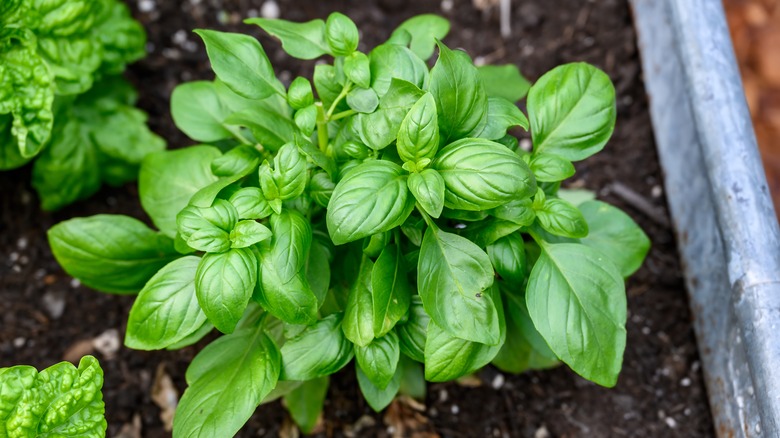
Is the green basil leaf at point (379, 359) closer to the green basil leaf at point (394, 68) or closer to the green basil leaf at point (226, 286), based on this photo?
the green basil leaf at point (226, 286)

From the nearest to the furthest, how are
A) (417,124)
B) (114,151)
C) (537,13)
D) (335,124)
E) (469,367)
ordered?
(417,124) → (469,367) → (335,124) → (114,151) → (537,13)

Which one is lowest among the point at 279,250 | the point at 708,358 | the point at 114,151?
the point at 708,358

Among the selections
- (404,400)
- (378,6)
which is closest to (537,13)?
(378,6)

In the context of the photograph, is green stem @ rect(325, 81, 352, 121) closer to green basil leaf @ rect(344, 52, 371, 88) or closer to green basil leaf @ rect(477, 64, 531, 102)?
green basil leaf @ rect(344, 52, 371, 88)

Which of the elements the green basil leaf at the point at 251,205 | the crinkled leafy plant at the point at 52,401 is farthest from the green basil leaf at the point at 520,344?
the crinkled leafy plant at the point at 52,401

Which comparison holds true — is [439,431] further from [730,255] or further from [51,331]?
[51,331]

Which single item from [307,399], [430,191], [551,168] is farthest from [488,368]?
[430,191]

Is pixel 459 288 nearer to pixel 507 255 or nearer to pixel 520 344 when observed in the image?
pixel 507 255
